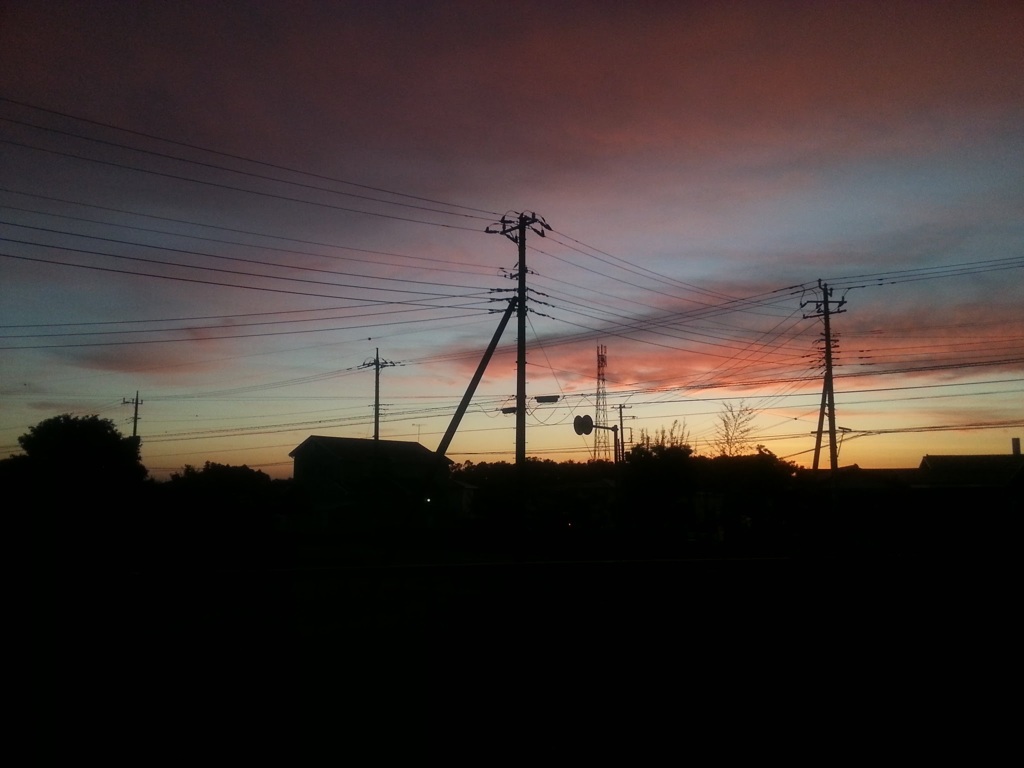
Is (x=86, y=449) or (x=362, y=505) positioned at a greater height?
(x=86, y=449)

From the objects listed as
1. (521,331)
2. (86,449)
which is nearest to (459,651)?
(521,331)

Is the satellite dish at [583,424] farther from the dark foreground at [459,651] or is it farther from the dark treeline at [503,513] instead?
the dark foreground at [459,651]

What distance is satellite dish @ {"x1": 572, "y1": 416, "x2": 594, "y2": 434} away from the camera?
2726 centimetres

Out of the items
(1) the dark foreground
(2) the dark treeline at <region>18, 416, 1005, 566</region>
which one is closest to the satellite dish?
(2) the dark treeline at <region>18, 416, 1005, 566</region>

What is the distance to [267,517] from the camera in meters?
33.7

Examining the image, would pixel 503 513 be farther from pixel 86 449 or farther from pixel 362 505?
pixel 86 449

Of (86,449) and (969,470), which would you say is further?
(969,470)

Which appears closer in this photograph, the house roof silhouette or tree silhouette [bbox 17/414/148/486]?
tree silhouette [bbox 17/414/148/486]

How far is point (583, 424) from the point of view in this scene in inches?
1078

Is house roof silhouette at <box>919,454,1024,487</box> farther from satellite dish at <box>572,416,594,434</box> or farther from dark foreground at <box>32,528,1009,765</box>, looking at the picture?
dark foreground at <box>32,528,1009,765</box>

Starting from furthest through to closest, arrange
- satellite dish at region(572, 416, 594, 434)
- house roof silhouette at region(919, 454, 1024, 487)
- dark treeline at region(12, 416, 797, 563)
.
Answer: house roof silhouette at region(919, 454, 1024, 487)
satellite dish at region(572, 416, 594, 434)
dark treeline at region(12, 416, 797, 563)

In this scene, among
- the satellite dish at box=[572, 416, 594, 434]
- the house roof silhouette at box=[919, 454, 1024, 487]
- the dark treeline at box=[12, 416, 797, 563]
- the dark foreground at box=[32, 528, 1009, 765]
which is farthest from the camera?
the house roof silhouette at box=[919, 454, 1024, 487]

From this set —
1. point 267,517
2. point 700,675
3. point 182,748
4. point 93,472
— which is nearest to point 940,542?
point 700,675

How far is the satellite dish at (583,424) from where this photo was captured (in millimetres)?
27258
